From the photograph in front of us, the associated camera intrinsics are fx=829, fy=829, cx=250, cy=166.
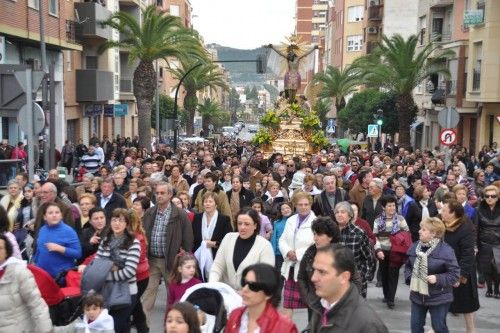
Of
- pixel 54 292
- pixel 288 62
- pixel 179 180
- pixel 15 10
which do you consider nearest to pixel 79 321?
pixel 54 292

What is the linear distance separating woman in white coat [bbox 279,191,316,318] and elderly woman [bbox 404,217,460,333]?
120 centimetres

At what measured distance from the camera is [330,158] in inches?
930

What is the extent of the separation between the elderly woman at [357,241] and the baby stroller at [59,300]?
8.89ft

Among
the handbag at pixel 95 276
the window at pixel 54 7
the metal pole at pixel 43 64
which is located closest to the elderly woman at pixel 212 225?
the handbag at pixel 95 276

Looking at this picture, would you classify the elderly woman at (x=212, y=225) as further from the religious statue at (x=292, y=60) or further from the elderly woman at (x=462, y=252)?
the religious statue at (x=292, y=60)

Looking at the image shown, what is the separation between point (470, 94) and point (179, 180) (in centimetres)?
2694

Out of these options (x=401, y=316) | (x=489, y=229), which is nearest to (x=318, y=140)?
(x=489, y=229)

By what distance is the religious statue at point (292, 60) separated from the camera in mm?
32669

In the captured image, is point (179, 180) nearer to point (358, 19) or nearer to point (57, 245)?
point (57, 245)

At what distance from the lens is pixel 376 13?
75.1 m

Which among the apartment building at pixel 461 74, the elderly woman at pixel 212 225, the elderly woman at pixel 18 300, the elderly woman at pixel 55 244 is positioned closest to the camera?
the elderly woman at pixel 18 300

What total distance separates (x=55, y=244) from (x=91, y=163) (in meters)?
12.7

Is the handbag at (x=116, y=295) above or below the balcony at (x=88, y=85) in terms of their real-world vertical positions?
below

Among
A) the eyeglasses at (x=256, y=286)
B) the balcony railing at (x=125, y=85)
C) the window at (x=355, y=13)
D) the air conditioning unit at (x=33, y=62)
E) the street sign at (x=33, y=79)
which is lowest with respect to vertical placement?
the eyeglasses at (x=256, y=286)
